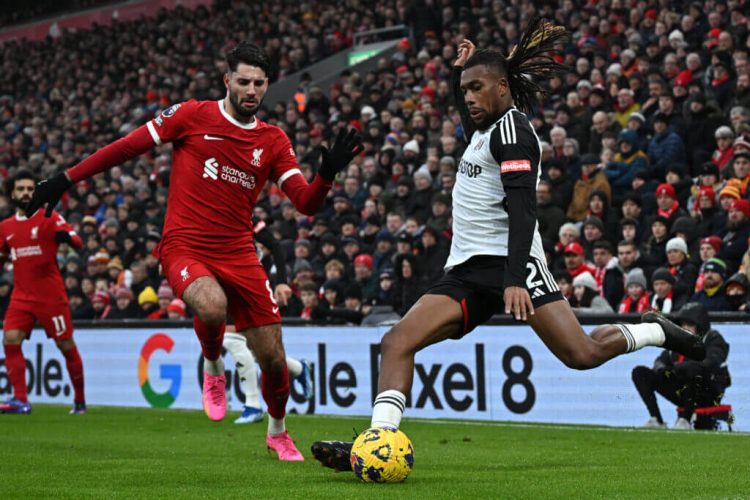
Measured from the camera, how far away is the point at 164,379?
17125 mm

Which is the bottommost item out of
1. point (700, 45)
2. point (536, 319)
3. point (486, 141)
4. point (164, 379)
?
point (164, 379)

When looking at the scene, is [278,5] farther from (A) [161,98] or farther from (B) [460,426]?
(B) [460,426]

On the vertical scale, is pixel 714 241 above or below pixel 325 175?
below

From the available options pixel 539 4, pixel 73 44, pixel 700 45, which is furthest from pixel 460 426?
pixel 73 44

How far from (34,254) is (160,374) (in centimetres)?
361

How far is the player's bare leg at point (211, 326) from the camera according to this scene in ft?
26.5

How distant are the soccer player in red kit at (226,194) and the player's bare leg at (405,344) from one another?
156 centimetres

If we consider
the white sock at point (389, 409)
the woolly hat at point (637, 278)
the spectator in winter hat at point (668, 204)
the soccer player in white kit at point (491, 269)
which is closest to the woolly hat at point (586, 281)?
the woolly hat at point (637, 278)

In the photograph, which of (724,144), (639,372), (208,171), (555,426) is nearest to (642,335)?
(208,171)

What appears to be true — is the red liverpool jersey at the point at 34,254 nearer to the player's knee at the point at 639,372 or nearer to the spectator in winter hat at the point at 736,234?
the player's knee at the point at 639,372

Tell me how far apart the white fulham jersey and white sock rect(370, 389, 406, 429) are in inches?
33.4

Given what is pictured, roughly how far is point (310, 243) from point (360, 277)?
7.10 feet

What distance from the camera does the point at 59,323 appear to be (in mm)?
14359

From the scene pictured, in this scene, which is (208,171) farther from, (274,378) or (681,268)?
(681,268)
